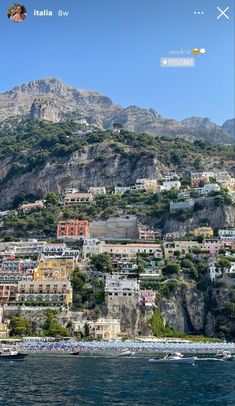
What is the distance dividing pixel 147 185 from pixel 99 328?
48430mm

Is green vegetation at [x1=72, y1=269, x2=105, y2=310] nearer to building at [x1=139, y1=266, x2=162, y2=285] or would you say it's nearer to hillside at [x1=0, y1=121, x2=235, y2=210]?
building at [x1=139, y1=266, x2=162, y2=285]

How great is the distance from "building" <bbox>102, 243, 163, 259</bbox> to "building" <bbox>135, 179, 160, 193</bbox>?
2436 cm

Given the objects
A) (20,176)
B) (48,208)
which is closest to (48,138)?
(20,176)

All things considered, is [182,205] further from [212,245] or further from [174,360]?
[174,360]

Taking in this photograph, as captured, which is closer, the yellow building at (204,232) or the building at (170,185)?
the yellow building at (204,232)

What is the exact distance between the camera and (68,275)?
67750 mm

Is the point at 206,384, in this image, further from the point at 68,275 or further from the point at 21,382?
the point at 68,275

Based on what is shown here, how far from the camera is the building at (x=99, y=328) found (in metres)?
59.5

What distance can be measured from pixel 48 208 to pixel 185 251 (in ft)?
93.9

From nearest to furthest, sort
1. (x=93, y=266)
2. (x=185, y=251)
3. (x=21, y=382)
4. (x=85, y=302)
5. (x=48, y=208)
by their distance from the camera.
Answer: (x=21, y=382) < (x=85, y=302) < (x=93, y=266) < (x=185, y=251) < (x=48, y=208)

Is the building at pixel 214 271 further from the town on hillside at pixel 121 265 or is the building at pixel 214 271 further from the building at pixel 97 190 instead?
the building at pixel 97 190

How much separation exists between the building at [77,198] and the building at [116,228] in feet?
32.0

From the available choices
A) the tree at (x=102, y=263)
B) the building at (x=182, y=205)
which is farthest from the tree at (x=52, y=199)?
the tree at (x=102, y=263)

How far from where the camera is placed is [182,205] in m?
91.4
